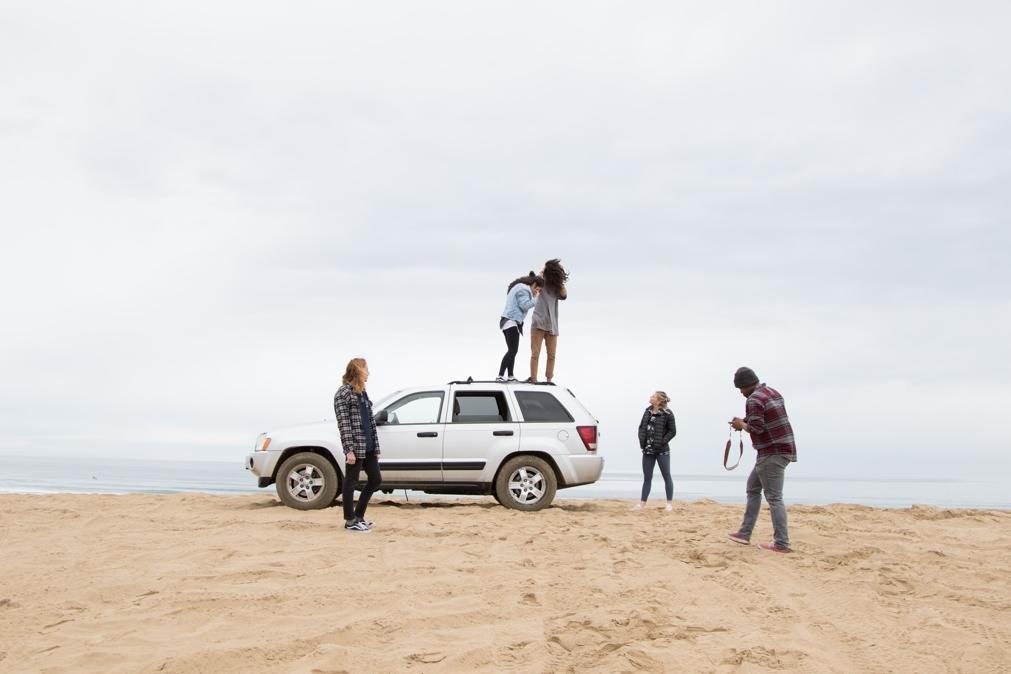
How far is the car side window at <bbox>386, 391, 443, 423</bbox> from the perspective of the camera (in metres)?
12.3

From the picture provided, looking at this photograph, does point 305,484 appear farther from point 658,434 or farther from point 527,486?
point 658,434

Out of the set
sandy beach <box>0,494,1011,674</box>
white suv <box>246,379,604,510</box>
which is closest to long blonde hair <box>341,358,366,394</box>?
sandy beach <box>0,494,1011,674</box>

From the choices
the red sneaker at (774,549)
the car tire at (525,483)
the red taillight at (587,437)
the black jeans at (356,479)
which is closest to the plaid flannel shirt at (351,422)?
the black jeans at (356,479)

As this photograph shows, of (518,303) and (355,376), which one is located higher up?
(518,303)

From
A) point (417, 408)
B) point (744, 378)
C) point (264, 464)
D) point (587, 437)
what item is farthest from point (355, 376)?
point (744, 378)

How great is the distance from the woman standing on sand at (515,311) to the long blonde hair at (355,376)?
393cm

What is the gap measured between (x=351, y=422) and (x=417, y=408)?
258 cm

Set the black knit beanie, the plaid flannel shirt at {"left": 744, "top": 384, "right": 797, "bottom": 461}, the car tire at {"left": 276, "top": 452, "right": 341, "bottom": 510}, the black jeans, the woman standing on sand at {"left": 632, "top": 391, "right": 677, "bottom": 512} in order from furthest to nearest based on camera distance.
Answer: the woman standing on sand at {"left": 632, "top": 391, "right": 677, "bottom": 512} → the car tire at {"left": 276, "top": 452, "right": 341, "bottom": 510} → the black jeans → the black knit beanie → the plaid flannel shirt at {"left": 744, "top": 384, "right": 797, "bottom": 461}

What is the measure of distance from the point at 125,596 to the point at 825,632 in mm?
5307

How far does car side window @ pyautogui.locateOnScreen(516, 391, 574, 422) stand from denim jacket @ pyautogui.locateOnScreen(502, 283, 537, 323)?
151 centimetres

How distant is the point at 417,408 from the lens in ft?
40.7

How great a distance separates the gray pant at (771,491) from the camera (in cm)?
898

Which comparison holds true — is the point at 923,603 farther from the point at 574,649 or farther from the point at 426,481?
the point at 426,481

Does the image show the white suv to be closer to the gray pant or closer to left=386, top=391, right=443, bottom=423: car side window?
left=386, top=391, right=443, bottom=423: car side window
